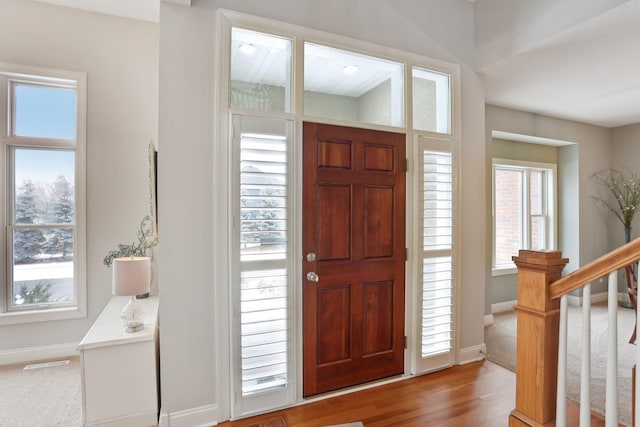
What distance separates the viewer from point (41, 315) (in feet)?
9.84

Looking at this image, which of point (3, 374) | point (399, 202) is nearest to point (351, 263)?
point (399, 202)

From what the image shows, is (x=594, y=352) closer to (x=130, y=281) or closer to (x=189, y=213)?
(x=189, y=213)

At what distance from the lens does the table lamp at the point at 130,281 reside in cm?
213

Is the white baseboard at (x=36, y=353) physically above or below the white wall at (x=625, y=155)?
below

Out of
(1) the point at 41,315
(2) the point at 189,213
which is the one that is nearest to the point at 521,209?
(2) the point at 189,213

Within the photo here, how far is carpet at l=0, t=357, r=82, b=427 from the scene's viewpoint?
2.17m

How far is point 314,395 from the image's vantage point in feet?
8.08

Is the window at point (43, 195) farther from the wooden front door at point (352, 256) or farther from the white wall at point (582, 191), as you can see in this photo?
the white wall at point (582, 191)

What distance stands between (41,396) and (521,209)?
5.92 m

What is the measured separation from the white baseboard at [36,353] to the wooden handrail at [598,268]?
3743 mm

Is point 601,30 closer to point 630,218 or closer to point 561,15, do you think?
point 561,15

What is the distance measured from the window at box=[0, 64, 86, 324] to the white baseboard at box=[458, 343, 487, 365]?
359 centimetres

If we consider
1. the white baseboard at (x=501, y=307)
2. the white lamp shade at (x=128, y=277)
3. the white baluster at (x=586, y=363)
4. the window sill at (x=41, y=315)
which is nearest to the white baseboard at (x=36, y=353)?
the window sill at (x=41, y=315)

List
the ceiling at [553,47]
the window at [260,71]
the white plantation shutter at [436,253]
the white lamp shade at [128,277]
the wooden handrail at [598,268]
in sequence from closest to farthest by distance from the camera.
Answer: the wooden handrail at [598,268], the white lamp shade at [128,277], the window at [260,71], the ceiling at [553,47], the white plantation shutter at [436,253]
